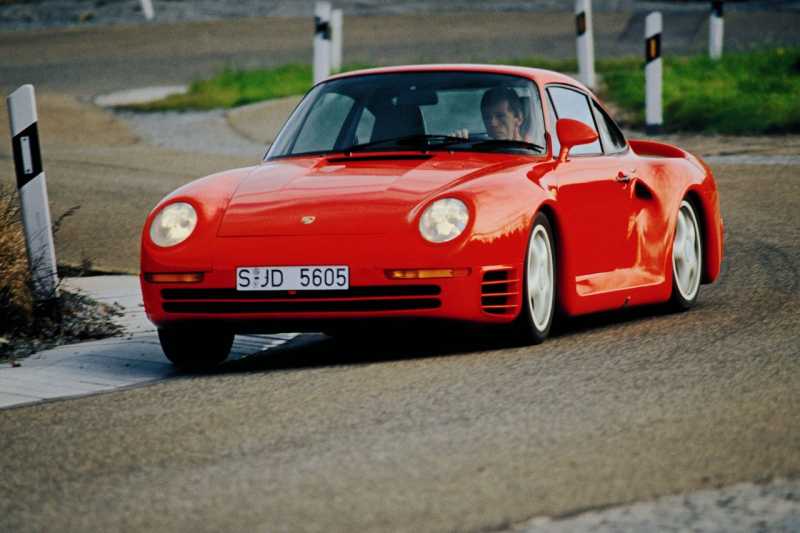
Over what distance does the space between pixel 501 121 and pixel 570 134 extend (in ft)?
1.09

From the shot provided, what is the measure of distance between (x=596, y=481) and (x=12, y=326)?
4356mm

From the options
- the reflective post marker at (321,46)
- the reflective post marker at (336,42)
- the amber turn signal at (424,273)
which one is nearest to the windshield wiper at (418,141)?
the amber turn signal at (424,273)

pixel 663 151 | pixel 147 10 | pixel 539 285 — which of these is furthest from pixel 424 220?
pixel 147 10

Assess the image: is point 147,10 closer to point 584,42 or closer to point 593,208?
point 584,42

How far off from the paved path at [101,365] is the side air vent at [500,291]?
1.39 metres

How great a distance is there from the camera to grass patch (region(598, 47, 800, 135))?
18.4m

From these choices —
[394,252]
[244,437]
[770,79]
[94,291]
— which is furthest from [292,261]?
[770,79]

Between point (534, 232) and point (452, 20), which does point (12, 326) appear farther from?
point (452, 20)

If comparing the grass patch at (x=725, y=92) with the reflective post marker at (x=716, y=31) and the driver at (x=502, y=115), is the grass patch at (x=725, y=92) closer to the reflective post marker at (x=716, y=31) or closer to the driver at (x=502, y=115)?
the reflective post marker at (x=716, y=31)

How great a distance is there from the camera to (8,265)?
880 cm

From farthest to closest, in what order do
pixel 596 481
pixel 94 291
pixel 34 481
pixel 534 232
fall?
pixel 94 291 → pixel 534 232 → pixel 34 481 → pixel 596 481

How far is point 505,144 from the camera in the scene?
823cm

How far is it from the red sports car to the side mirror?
1 centimetres

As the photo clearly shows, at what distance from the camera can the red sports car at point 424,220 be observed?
7.23 m
